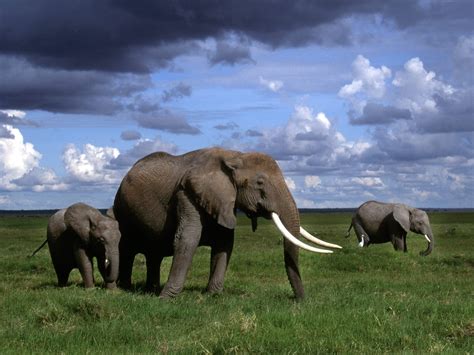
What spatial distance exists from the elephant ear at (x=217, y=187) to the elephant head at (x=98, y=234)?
8.09 feet

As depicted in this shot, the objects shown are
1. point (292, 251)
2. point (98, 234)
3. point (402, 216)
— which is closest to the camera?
point (292, 251)

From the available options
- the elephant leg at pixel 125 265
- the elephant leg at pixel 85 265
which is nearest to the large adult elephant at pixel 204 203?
the elephant leg at pixel 125 265

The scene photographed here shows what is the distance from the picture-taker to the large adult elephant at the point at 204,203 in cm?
1296

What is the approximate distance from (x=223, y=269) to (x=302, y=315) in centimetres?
455

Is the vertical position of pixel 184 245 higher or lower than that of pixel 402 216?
lower

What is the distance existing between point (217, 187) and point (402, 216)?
1931 cm

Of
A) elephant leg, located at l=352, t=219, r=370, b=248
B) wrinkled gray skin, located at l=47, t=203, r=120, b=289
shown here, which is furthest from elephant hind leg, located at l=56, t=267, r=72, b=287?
elephant leg, located at l=352, t=219, r=370, b=248

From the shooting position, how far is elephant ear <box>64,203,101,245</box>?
1542cm

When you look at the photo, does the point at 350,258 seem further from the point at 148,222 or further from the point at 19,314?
the point at 19,314

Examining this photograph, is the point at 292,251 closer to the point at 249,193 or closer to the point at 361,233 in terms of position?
the point at 249,193

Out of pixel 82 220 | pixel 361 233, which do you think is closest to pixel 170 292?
pixel 82 220

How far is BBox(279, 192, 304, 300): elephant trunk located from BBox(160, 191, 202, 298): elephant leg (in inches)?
64.2

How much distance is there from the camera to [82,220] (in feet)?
51.3

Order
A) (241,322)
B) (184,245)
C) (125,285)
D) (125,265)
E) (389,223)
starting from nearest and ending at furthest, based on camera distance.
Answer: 1. (241,322)
2. (184,245)
3. (125,265)
4. (125,285)
5. (389,223)
